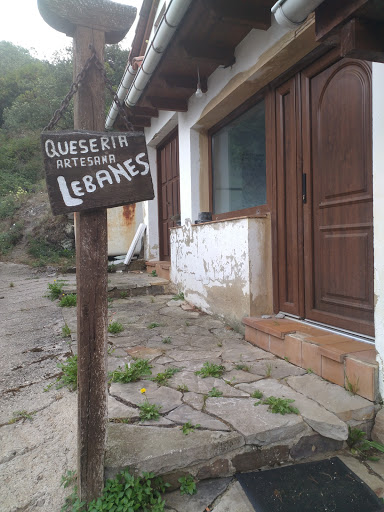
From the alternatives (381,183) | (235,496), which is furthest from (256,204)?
(235,496)

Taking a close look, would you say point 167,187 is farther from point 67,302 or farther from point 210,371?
point 210,371

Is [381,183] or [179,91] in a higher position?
[179,91]

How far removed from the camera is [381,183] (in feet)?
6.13

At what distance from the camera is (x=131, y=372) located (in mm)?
2225

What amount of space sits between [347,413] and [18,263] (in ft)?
31.7

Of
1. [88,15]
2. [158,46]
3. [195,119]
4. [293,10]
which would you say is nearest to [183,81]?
[195,119]

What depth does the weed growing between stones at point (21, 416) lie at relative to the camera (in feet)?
6.53

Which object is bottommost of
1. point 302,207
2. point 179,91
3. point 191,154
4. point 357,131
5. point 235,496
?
point 235,496

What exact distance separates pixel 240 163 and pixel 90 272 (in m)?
2.90

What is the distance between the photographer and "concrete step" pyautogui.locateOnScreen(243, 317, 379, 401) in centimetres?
189

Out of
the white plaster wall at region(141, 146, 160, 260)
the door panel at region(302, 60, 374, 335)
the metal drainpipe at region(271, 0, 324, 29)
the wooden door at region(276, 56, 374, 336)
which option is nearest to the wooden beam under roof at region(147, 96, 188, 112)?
the wooden door at region(276, 56, 374, 336)

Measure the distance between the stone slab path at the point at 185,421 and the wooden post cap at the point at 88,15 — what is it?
184 cm

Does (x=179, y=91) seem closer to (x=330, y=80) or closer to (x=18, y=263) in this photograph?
(x=330, y=80)

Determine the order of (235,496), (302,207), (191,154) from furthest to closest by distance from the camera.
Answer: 1. (191,154)
2. (302,207)
3. (235,496)
